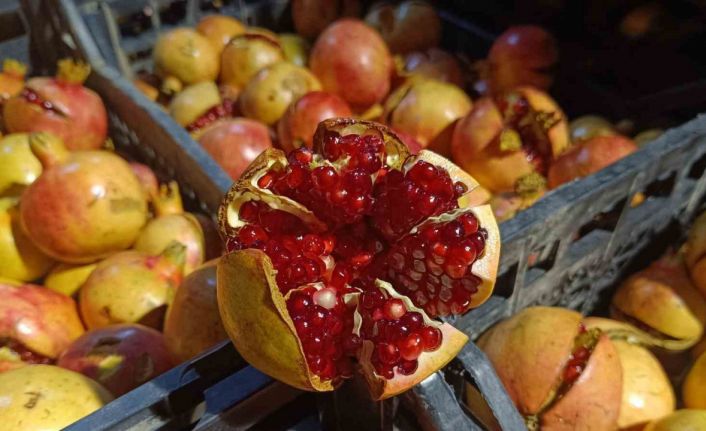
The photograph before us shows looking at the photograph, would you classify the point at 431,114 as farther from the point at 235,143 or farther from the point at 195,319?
the point at 195,319

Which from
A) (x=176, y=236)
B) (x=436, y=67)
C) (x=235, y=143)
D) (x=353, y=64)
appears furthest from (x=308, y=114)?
(x=436, y=67)

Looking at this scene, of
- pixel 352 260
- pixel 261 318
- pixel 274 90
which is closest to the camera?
pixel 261 318

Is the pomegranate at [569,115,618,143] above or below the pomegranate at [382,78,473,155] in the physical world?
below

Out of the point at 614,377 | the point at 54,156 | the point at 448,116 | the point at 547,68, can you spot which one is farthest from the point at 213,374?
the point at 547,68

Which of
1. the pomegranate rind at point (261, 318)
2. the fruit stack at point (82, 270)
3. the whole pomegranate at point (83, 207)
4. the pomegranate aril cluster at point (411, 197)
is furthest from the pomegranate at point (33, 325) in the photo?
the pomegranate aril cluster at point (411, 197)

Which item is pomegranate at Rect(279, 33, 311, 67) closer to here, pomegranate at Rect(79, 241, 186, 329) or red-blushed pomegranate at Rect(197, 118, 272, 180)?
red-blushed pomegranate at Rect(197, 118, 272, 180)

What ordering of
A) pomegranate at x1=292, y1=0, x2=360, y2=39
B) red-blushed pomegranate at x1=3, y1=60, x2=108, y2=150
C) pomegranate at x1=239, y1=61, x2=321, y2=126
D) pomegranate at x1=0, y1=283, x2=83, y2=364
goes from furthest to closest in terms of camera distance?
→ 1. pomegranate at x1=292, y1=0, x2=360, y2=39
2. pomegranate at x1=239, y1=61, x2=321, y2=126
3. red-blushed pomegranate at x1=3, y1=60, x2=108, y2=150
4. pomegranate at x1=0, y1=283, x2=83, y2=364

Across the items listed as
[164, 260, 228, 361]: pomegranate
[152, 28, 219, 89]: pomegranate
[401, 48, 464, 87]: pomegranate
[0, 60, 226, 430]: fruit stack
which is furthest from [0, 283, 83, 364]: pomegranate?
[401, 48, 464, 87]: pomegranate
